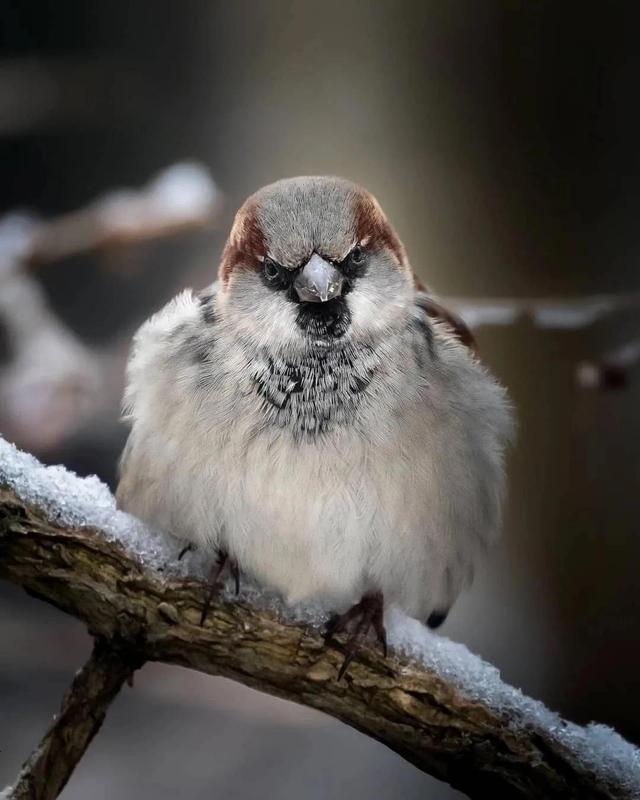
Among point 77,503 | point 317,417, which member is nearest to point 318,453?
point 317,417

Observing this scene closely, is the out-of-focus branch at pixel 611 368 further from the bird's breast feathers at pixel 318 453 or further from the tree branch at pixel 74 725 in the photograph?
the tree branch at pixel 74 725

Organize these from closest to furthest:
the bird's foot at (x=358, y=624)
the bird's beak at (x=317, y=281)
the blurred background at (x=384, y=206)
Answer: the bird's beak at (x=317, y=281) < the bird's foot at (x=358, y=624) < the blurred background at (x=384, y=206)

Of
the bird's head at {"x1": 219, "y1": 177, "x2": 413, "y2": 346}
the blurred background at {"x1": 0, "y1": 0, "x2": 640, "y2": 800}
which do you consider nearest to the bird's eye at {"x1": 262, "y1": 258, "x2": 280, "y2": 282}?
the bird's head at {"x1": 219, "y1": 177, "x2": 413, "y2": 346}

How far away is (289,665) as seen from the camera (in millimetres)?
983

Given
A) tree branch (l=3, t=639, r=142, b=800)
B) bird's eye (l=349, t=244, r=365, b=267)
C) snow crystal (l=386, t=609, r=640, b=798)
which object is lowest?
tree branch (l=3, t=639, r=142, b=800)

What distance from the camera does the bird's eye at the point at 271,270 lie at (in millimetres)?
924

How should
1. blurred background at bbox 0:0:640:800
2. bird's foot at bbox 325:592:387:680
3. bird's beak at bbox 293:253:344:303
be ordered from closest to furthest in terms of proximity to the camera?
bird's beak at bbox 293:253:344:303, bird's foot at bbox 325:592:387:680, blurred background at bbox 0:0:640:800

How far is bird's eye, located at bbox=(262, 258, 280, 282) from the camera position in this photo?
924mm

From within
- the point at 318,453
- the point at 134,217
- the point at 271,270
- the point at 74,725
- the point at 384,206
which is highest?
the point at 384,206

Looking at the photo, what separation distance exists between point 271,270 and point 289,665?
1.38 feet

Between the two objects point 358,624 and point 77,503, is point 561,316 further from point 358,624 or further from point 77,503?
point 77,503

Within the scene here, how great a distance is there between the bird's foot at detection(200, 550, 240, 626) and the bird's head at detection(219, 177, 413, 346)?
249 millimetres

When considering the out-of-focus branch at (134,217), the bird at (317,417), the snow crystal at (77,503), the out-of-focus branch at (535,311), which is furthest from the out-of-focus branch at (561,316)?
the snow crystal at (77,503)

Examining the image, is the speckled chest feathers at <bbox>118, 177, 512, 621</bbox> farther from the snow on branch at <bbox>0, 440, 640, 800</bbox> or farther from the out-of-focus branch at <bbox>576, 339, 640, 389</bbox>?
the out-of-focus branch at <bbox>576, 339, 640, 389</bbox>
